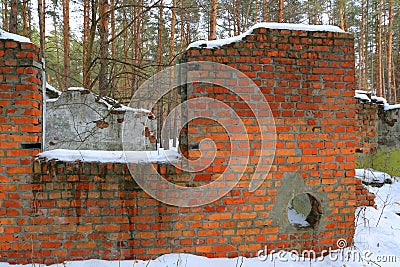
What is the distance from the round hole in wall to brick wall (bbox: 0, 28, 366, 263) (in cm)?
4

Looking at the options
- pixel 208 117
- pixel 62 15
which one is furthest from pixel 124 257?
pixel 62 15

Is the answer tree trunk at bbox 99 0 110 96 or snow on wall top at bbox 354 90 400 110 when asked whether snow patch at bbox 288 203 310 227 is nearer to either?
snow on wall top at bbox 354 90 400 110

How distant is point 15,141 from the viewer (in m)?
2.63

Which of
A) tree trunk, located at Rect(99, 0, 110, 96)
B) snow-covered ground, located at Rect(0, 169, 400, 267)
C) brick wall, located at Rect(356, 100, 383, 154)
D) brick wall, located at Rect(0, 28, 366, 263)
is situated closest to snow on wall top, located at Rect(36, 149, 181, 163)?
brick wall, located at Rect(0, 28, 366, 263)

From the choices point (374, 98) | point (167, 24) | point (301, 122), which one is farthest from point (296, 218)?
point (167, 24)

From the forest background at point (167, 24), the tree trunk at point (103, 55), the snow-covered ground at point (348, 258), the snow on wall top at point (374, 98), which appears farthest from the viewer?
the forest background at point (167, 24)

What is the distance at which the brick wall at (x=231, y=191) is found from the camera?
2648 millimetres

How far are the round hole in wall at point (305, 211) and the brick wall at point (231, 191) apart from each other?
4cm

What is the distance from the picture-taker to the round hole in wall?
3066mm

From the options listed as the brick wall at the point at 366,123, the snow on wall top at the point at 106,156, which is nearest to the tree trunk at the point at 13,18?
the snow on wall top at the point at 106,156

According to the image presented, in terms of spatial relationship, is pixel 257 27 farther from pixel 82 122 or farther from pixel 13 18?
pixel 13 18

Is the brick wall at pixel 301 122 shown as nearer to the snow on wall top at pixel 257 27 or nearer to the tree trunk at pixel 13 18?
the snow on wall top at pixel 257 27

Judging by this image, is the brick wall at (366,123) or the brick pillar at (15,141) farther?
the brick wall at (366,123)

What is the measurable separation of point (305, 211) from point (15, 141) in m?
3.24
